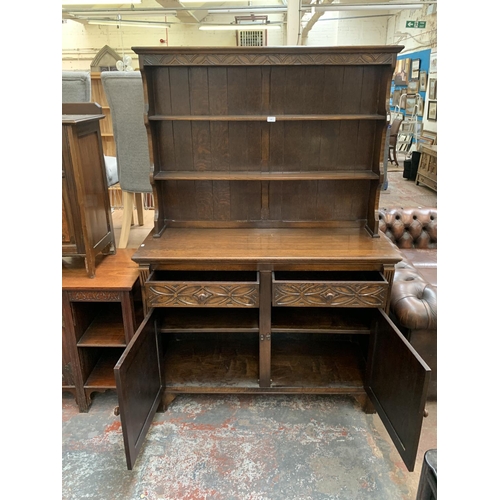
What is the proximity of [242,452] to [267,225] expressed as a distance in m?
1.15

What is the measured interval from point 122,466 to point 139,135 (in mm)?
1844

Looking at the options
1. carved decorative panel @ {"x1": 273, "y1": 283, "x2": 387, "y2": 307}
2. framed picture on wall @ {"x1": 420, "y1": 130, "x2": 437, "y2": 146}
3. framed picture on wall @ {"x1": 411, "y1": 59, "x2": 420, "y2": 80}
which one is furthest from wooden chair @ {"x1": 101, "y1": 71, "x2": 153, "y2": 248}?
framed picture on wall @ {"x1": 411, "y1": 59, "x2": 420, "y2": 80}

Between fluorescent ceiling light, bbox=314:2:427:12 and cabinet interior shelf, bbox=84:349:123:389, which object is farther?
fluorescent ceiling light, bbox=314:2:427:12

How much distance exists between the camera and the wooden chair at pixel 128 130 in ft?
7.63

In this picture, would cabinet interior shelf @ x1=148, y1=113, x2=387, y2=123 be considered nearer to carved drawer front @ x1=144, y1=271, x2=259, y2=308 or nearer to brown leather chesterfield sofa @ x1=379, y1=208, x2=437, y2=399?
carved drawer front @ x1=144, y1=271, x2=259, y2=308

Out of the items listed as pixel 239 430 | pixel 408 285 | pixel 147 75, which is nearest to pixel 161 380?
pixel 239 430

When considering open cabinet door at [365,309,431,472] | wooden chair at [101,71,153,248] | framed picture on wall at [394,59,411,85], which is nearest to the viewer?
open cabinet door at [365,309,431,472]

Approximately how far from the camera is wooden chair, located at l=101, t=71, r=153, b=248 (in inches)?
91.6

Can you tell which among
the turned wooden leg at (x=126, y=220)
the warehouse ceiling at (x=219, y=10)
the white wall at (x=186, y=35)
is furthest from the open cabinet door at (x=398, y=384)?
the white wall at (x=186, y=35)

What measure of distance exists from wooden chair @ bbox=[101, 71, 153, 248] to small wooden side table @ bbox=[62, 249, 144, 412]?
2.19 feet

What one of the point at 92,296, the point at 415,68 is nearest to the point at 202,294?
the point at 92,296

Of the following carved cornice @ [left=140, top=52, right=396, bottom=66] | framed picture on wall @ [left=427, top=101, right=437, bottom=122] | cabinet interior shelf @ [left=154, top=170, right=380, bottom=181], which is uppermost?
framed picture on wall @ [left=427, top=101, right=437, bottom=122]

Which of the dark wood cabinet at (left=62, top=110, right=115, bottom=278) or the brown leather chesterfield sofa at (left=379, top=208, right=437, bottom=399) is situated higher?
the dark wood cabinet at (left=62, top=110, right=115, bottom=278)

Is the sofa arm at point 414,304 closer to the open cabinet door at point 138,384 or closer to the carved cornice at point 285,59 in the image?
the carved cornice at point 285,59
